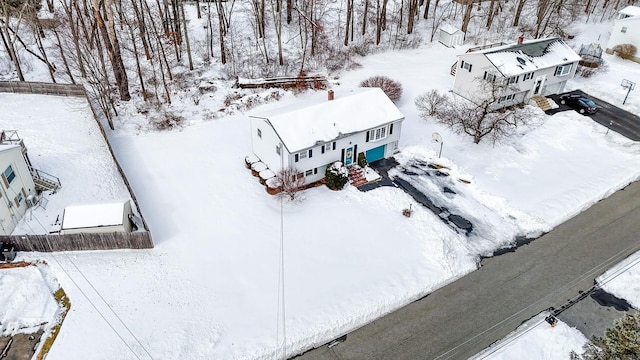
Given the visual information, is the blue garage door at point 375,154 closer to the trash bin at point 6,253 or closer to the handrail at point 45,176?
the handrail at point 45,176

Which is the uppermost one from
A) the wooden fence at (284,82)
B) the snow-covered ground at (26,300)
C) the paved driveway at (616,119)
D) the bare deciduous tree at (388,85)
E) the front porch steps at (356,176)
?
the bare deciduous tree at (388,85)

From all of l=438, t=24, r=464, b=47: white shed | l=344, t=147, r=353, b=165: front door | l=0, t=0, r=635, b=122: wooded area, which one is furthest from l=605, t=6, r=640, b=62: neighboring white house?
l=344, t=147, r=353, b=165: front door

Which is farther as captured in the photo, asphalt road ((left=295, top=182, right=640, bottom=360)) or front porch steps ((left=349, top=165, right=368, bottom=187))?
front porch steps ((left=349, top=165, right=368, bottom=187))

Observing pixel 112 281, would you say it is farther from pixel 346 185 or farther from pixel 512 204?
pixel 512 204

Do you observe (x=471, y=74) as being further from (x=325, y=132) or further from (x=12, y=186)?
(x=12, y=186)

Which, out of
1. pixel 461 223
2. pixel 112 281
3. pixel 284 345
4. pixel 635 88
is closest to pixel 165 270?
pixel 112 281

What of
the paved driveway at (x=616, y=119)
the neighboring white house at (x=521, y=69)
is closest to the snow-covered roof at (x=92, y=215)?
the neighboring white house at (x=521, y=69)

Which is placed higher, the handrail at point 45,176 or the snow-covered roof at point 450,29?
the snow-covered roof at point 450,29

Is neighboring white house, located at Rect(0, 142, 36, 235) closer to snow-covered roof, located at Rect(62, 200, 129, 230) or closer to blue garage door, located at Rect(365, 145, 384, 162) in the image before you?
snow-covered roof, located at Rect(62, 200, 129, 230)
